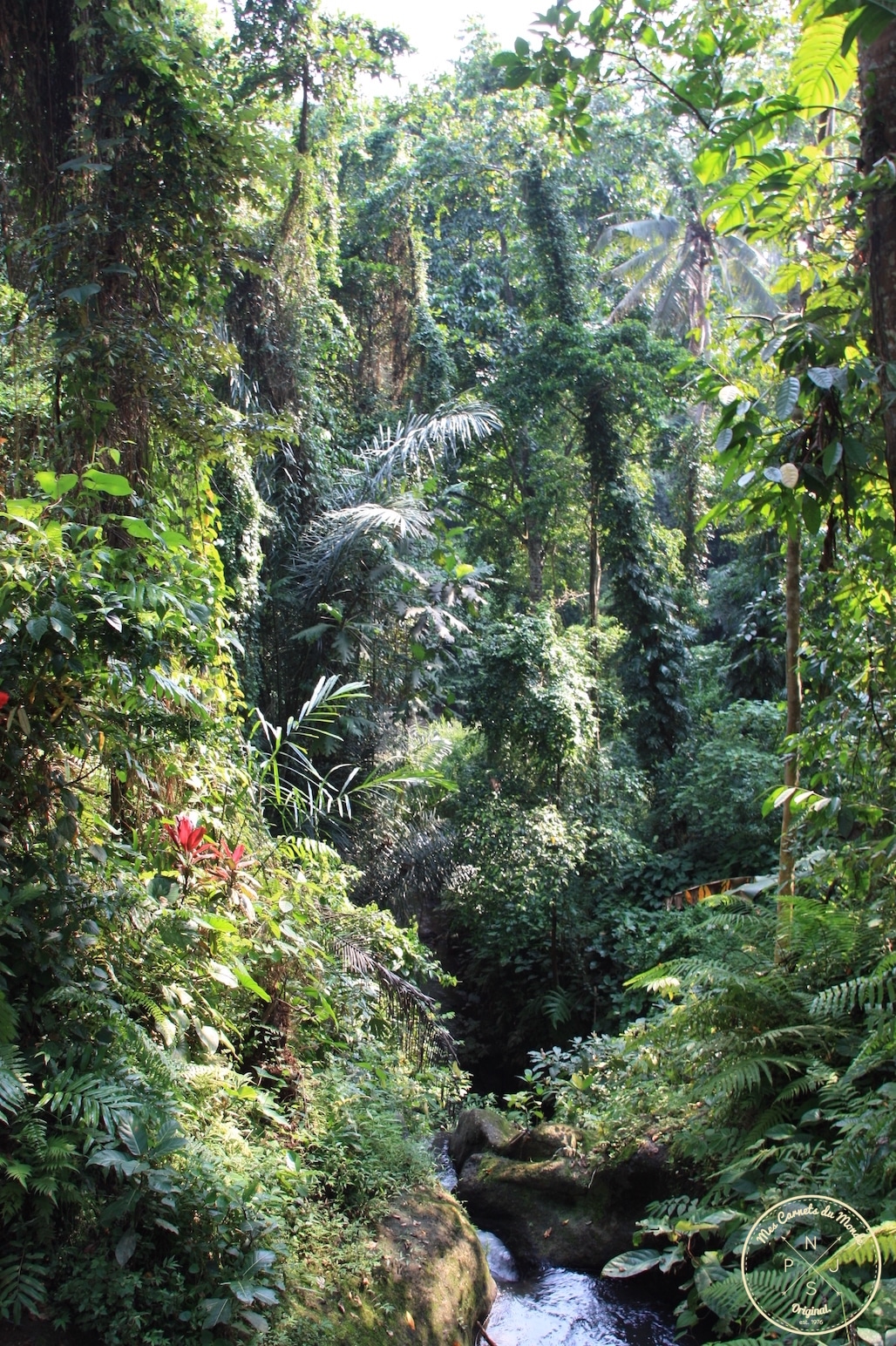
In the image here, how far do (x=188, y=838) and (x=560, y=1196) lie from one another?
3.33 metres

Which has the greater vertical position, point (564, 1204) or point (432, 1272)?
point (432, 1272)

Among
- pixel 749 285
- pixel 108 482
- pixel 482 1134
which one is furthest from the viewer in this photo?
pixel 749 285

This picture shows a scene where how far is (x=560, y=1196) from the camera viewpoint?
5.23 metres

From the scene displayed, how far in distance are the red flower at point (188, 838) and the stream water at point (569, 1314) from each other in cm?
270

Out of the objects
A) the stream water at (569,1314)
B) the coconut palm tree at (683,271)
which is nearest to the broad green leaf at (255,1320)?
the stream water at (569,1314)

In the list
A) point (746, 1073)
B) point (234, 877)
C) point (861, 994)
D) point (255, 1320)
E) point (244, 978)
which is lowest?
point (746, 1073)

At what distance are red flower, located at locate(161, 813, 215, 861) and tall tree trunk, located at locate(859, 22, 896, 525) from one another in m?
2.63

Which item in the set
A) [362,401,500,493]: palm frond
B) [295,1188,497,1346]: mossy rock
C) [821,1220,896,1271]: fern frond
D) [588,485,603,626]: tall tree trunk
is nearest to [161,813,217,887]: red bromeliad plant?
[295,1188,497,1346]: mossy rock

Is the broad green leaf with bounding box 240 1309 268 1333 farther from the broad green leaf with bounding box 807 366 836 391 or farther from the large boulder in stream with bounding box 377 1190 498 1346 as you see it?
the broad green leaf with bounding box 807 366 836 391

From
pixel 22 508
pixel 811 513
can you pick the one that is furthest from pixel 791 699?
pixel 22 508

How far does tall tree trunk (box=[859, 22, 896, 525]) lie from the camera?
7.12 feet

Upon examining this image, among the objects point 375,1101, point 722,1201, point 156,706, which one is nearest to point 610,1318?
point 722,1201

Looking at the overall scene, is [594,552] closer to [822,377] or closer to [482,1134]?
[482,1134]

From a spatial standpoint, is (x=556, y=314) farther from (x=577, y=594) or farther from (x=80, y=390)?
(x=80, y=390)
